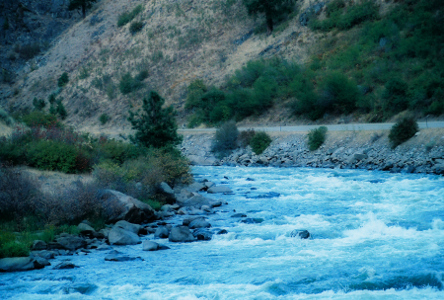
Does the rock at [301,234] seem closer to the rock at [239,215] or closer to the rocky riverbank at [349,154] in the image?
the rock at [239,215]

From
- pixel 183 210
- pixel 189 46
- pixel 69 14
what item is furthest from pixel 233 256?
pixel 69 14

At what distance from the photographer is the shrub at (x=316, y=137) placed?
32812 millimetres

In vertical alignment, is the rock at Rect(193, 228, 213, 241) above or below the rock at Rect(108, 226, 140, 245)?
below

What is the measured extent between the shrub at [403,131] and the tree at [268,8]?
104ft

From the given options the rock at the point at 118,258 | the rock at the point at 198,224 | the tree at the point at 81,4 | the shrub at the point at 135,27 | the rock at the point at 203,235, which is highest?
the tree at the point at 81,4

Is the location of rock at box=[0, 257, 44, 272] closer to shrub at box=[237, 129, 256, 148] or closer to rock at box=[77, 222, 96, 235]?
rock at box=[77, 222, 96, 235]

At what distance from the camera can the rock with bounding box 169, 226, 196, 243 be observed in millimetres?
12602

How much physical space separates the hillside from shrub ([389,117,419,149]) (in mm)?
6768

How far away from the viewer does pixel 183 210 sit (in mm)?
16703

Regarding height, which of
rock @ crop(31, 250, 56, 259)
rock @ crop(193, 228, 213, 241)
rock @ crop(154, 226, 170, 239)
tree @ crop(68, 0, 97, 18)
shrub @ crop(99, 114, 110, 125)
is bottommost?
shrub @ crop(99, 114, 110, 125)

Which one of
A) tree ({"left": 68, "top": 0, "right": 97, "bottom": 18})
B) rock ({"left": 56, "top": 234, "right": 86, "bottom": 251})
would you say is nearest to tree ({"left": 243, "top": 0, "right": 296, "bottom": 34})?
tree ({"left": 68, "top": 0, "right": 97, "bottom": 18})

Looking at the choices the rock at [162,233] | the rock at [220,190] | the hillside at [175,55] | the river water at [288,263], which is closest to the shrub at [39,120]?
the rock at [220,190]

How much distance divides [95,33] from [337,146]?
56810mm

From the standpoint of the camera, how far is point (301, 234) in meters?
12.4
